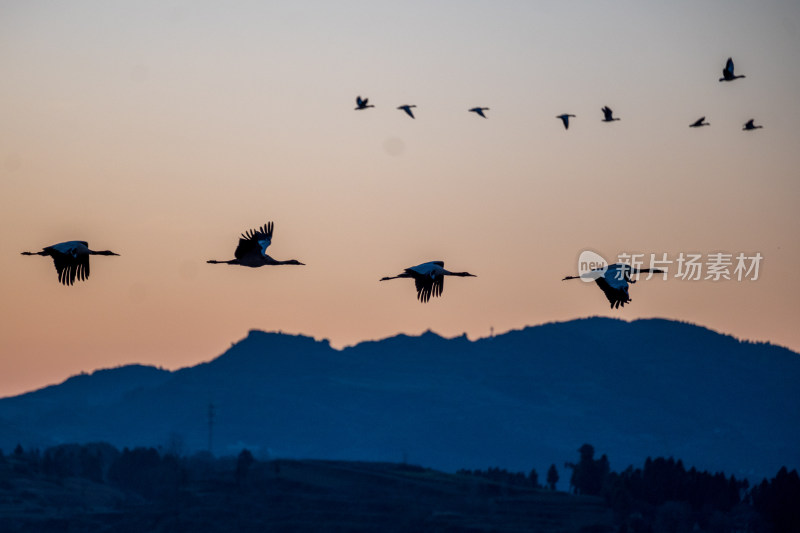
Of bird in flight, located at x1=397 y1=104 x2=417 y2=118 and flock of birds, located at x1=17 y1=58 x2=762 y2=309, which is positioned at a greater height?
bird in flight, located at x1=397 y1=104 x2=417 y2=118

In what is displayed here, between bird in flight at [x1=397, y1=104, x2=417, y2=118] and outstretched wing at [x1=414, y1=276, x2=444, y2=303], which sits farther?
bird in flight at [x1=397, y1=104, x2=417, y2=118]

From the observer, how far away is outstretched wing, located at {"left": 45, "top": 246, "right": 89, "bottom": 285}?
48.6 m

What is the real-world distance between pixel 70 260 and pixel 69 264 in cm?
12

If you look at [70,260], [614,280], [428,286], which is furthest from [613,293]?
[70,260]

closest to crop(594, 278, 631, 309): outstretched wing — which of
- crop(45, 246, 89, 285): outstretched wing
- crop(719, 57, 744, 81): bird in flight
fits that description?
crop(45, 246, 89, 285): outstretched wing

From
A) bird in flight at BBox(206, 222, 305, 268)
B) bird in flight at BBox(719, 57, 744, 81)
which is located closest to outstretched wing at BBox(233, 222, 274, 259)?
bird in flight at BBox(206, 222, 305, 268)

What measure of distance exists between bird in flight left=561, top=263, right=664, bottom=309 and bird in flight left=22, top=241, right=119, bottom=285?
1447 cm

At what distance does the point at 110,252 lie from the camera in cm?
5341

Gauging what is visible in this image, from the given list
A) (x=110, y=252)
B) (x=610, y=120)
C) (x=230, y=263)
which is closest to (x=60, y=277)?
(x=110, y=252)

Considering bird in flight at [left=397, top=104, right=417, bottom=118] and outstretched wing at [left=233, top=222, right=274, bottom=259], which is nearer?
outstretched wing at [left=233, top=222, right=274, bottom=259]

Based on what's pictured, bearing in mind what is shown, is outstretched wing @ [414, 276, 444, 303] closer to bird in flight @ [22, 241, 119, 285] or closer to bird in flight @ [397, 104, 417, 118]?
bird in flight @ [22, 241, 119, 285]

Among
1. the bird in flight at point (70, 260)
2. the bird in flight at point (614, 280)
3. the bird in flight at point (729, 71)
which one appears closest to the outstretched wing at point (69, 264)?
the bird in flight at point (70, 260)

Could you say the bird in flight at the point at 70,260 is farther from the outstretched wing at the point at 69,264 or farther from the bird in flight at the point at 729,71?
the bird in flight at the point at 729,71

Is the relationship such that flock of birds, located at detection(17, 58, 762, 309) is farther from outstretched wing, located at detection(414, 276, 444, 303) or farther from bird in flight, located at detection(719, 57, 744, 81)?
bird in flight, located at detection(719, 57, 744, 81)
